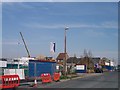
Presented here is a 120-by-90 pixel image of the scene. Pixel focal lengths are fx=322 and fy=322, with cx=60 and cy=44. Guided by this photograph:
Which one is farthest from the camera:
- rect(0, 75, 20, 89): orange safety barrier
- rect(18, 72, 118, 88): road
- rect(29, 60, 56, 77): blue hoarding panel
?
rect(29, 60, 56, 77): blue hoarding panel

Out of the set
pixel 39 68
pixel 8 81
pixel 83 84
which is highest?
pixel 39 68

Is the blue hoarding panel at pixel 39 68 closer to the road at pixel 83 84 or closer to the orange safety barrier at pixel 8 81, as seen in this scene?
the road at pixel 83 84

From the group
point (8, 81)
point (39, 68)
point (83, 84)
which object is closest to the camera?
point (8, 81)

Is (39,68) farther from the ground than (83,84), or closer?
farther from the ground

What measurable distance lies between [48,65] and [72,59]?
335 feet

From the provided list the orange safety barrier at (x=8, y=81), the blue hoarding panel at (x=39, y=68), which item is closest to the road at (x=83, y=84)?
the orange safety barrier at (x=8, y=81)

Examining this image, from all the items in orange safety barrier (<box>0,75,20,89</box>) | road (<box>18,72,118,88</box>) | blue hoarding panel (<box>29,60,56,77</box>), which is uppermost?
blue hoarding panel (<box>29,60,56,77</box>)

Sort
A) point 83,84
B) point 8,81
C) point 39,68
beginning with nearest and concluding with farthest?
point 8,81
point 83,84
point 39,68

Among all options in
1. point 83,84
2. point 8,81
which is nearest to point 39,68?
point 83,84

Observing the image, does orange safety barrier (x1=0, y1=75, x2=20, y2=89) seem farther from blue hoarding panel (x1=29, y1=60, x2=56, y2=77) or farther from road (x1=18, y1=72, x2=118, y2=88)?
blue hoarding panel (x1=29, y1=60, x2=56, y2=77)

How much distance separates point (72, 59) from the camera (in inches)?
5684

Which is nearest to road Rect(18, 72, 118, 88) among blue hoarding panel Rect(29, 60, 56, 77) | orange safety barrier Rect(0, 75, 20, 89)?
orange safety barrier Rect(0, 75, 20, 89)

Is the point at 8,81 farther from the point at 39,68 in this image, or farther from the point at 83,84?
the point at 39,68

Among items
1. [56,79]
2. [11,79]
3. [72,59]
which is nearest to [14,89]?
[11,79]
